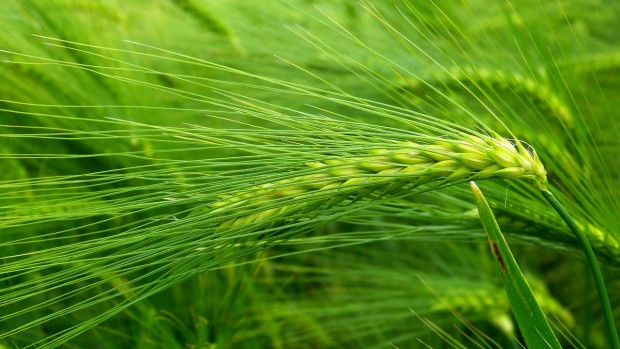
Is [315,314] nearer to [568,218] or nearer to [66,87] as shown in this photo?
[66,87]

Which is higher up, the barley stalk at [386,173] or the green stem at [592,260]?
the barley stalk at [386,173]

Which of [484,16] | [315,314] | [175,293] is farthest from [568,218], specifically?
[484,16]

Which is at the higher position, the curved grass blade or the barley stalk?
the barley stalk

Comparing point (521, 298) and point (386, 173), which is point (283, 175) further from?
point (521, 298)

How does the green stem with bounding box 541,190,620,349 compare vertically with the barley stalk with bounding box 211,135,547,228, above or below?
below

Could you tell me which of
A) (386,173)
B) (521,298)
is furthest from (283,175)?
(521,298)
